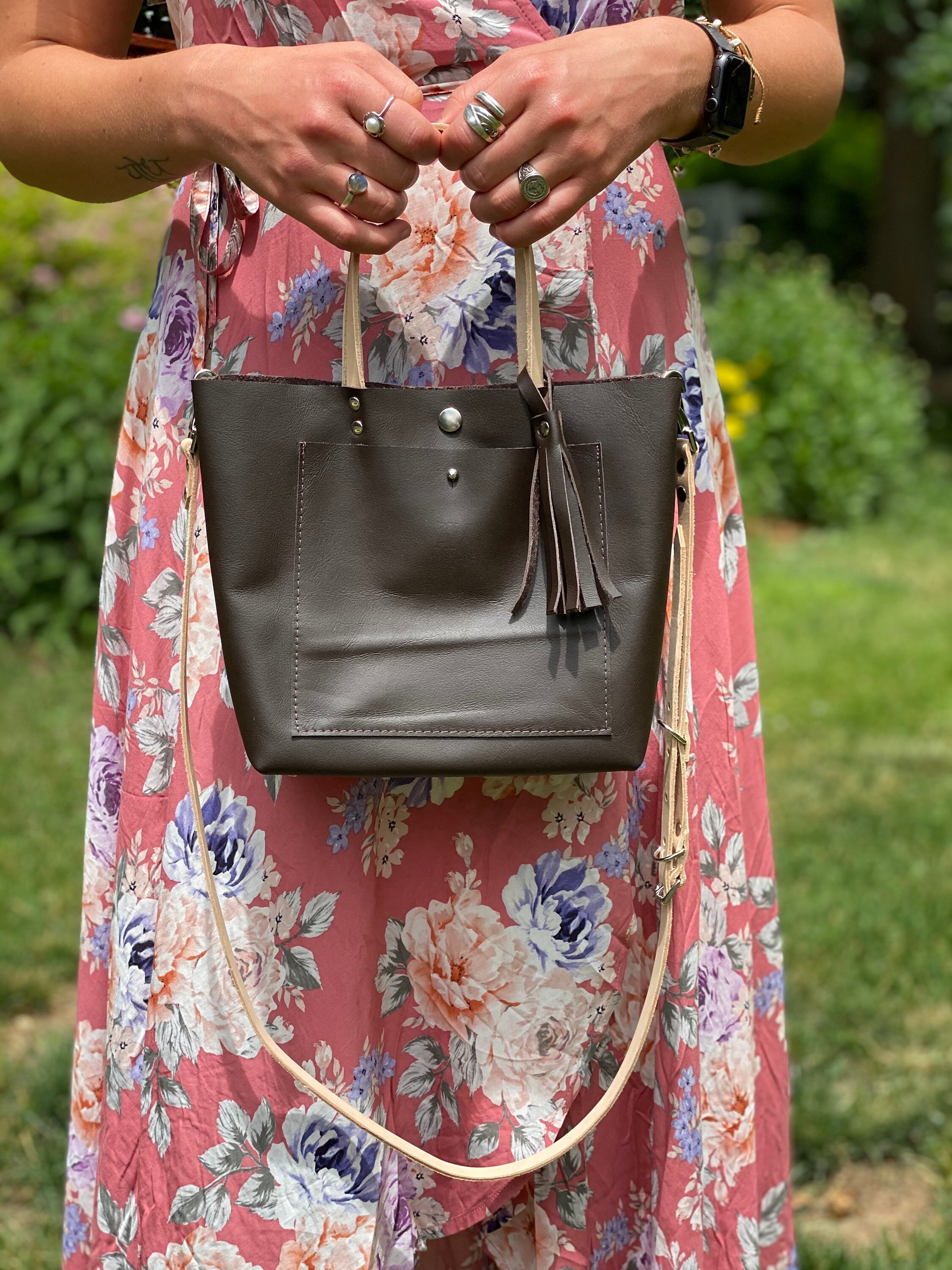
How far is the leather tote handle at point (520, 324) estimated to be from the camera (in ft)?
3.60

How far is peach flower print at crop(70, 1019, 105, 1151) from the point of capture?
1426 millimetres

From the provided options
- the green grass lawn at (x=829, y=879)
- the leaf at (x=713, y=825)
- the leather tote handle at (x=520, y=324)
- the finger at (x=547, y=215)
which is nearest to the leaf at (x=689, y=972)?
the leaf at (x=713, y=825)

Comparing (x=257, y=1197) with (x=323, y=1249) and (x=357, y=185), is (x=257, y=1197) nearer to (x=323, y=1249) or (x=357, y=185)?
(x=323, y=1249)

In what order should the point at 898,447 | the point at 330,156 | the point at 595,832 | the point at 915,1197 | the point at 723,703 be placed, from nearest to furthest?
the point at 330,156 < the point at 595,832 < the point at 723,703 < the point at 915,1197 < the point at 898,447

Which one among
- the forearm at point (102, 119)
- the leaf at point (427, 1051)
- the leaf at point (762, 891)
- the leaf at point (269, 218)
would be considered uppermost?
the forearm at point (102, 119)

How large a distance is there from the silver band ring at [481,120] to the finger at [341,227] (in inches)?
3.9

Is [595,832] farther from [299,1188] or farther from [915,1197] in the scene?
[915,1197]

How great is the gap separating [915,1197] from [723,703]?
1.53 meters

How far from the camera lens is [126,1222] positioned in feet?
4.15

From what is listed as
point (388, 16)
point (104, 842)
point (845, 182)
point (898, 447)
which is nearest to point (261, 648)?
point (104, 842)

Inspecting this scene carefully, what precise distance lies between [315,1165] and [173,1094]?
0.47 feet

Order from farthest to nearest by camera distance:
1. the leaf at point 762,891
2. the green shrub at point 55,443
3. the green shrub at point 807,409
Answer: the green shrub at point 807,409, the green shrub at point 55,443, the leaf at point 762,891

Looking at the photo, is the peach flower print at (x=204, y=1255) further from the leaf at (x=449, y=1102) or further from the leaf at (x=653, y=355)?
the leaf at (x=653, y=355)

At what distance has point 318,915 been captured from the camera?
3.94 feet
